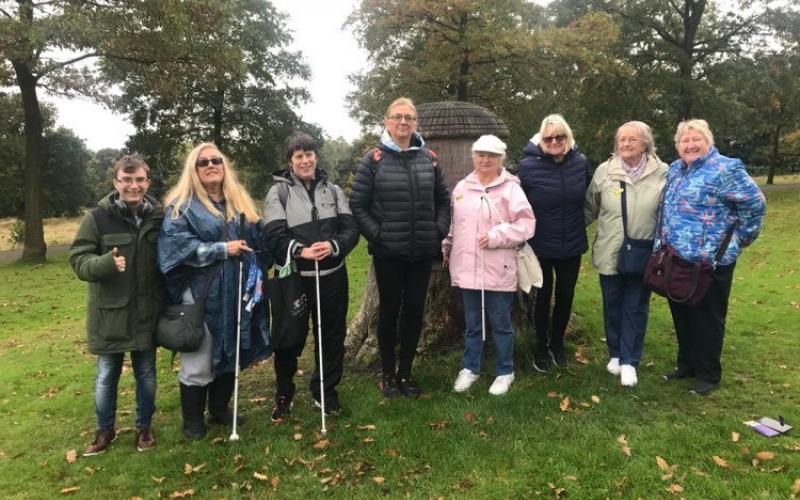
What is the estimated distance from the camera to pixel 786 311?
727cm

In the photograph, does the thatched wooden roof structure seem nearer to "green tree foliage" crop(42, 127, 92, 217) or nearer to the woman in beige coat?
A: the woman in beige coat

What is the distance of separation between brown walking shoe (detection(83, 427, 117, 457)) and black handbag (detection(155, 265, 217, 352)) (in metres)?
0.86

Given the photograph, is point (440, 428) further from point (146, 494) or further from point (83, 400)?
point (83, 400)

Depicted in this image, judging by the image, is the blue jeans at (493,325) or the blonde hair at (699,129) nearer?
the blonde hair at (699,129)

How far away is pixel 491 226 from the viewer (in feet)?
14.7

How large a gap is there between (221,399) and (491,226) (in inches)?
97.0

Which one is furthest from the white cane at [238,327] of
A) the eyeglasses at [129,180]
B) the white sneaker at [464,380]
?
the white sneaker at [464,380]

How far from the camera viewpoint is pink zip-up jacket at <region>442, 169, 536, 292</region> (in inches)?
175

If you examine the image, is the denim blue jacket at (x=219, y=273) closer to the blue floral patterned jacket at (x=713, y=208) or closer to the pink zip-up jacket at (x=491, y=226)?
the pink zip-up jacket at (x=491, y=226)

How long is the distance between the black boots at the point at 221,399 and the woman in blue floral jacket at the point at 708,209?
3.49m

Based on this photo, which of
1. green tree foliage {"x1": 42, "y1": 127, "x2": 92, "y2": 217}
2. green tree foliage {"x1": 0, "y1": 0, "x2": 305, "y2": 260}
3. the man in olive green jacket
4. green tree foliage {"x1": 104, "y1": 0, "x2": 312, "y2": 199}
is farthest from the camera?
green tree foliage {"x1": 42, "y1": 127, "x2": 92, "y2": 217}

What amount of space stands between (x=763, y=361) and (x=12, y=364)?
820cm

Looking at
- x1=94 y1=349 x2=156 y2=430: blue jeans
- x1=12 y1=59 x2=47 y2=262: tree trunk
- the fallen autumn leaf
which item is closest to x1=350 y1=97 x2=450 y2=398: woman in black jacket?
x1=94 y1=349 x2=156 y2=430: blue jeans

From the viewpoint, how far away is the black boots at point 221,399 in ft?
14.4
